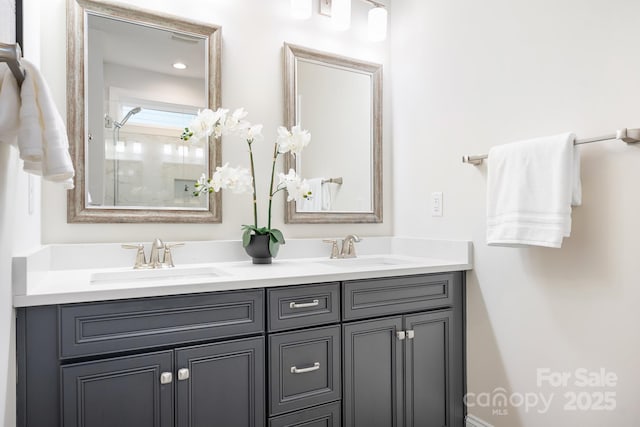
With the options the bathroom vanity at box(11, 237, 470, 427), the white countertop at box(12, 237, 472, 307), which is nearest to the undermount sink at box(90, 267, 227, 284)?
the white countertop at box(12, 237, 472, 307)

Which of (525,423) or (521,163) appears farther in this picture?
(525,423)

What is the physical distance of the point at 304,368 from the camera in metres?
1.48

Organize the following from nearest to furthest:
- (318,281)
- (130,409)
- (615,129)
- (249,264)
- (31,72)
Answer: (31,72) → (130,409) → (615,129) → (318,281) → (249,264)

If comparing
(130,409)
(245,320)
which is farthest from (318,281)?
(130,409)

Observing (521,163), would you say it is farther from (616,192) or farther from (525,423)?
(525,423)

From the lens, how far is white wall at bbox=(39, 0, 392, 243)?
1630mm

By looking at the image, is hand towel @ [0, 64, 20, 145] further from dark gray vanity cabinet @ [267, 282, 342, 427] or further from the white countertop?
dark gray vanity cabinet @ [267, 282, 342, 427]

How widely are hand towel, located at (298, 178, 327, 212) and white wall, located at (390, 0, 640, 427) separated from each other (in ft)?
1.65

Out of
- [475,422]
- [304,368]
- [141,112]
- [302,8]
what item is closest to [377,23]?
[302,8]

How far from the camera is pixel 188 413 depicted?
1282 mm

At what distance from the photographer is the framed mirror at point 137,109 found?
5.44ft

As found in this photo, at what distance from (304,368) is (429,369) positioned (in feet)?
2.04

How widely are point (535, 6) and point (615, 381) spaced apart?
1434 millimetres

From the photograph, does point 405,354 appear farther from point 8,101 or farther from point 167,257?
point 8,101
